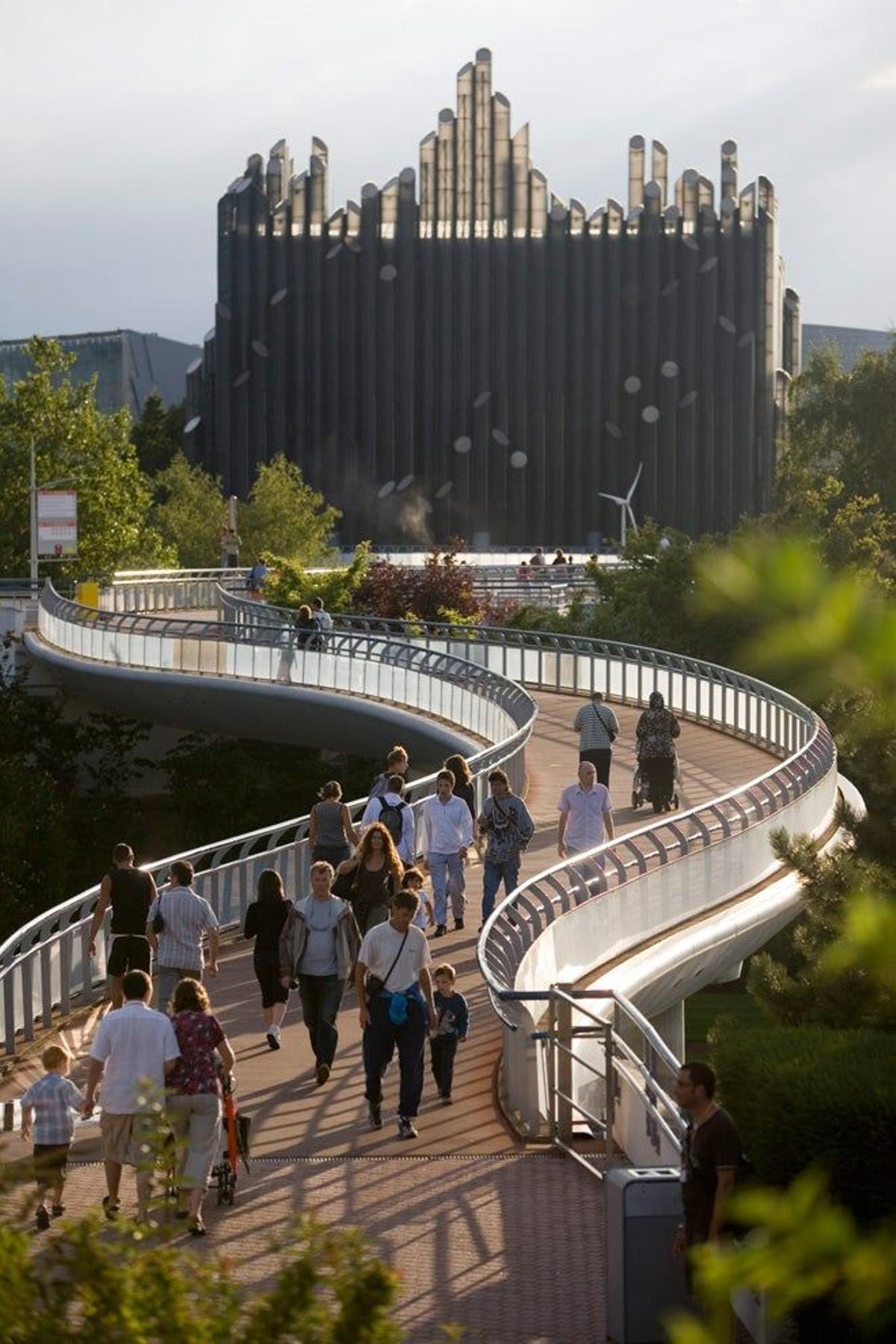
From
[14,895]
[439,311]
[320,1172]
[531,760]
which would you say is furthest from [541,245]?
[320,1172]

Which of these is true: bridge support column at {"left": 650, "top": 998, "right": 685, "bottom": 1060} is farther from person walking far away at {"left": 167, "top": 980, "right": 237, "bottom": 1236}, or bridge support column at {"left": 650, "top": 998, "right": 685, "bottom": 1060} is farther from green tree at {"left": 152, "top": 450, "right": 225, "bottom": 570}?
green tree at {"left": 152, "top": 450, "right": 225, "bottom": 570}

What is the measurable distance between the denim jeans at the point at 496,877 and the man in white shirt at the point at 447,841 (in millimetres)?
323

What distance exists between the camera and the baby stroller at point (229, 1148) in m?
10.8

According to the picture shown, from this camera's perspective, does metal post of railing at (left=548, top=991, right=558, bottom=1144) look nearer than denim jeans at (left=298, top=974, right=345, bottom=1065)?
Yes

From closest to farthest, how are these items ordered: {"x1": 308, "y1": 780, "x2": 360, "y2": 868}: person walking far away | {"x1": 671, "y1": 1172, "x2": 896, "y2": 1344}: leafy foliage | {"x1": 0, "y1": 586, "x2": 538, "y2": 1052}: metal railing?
{"x1": 671, "y1": 1172, "x2": 896, "y2": 1344}: leafy foliage → {"x1": 0, "y1": 586, "x2": 538, "y2": 1052}: metal railing → {"x1": 308, "y1": 780, "x2": 360, "y2": 868}: person walking far away

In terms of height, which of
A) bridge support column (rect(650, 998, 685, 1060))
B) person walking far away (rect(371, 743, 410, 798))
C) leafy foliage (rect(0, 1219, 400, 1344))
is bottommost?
bridge support column (rect(650, 998, 685, 1060))

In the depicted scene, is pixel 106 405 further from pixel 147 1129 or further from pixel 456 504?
pixel 147 1129

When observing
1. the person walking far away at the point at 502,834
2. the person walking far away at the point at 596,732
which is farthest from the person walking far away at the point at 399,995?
the person walking far away at the point at 596,732

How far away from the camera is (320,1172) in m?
11.6

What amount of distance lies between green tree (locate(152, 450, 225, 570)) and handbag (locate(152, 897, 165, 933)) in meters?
70.6

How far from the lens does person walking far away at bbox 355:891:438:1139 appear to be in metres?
12.2

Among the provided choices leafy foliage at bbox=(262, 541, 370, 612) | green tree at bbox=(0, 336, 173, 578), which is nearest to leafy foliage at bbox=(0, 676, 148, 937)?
leafy foliage at bbox=(262, 541, 370, 612)

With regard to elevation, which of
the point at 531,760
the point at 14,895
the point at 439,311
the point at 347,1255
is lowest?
the point at 14,895

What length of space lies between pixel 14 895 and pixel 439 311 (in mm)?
74768
